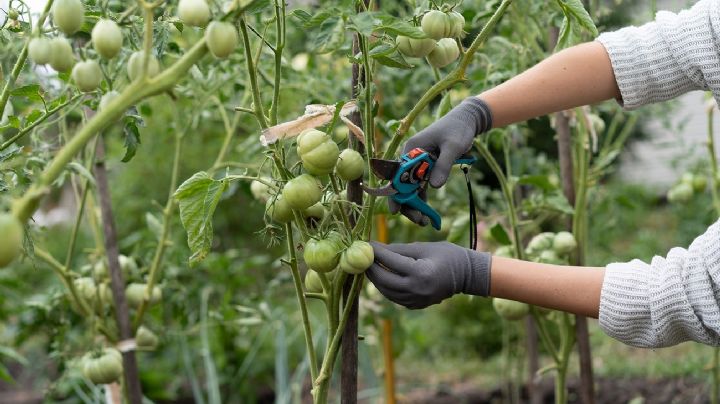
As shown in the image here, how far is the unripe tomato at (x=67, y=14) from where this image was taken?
88 cm

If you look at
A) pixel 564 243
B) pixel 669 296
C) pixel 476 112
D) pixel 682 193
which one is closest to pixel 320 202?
pixel 476 112

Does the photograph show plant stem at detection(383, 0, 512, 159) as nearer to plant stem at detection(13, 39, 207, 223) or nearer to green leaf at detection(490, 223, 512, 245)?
plant stem at detection(13, 39, 207, 223)

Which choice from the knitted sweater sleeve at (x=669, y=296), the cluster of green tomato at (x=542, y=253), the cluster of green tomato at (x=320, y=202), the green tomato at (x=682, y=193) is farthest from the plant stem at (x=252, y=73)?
the green tomato at (x=682, y=193)

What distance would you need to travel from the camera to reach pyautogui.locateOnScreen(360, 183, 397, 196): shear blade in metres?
1.17

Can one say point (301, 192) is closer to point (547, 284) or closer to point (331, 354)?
point (331, 354)

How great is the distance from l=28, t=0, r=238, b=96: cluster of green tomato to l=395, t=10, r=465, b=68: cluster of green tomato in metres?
0.33

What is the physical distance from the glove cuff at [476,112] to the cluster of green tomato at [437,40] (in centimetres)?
14

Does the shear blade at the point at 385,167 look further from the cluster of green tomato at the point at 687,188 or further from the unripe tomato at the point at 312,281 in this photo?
the cluster of green tomato at the point at 687,188

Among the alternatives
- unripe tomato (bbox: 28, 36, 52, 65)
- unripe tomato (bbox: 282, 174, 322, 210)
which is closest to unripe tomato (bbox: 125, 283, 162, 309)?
unripe tomato (bbox: 282, 174, 322, 210)

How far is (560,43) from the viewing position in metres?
1.33

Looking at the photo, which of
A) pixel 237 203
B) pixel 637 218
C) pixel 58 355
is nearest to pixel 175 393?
pixel 237 203

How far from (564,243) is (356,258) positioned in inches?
33.0

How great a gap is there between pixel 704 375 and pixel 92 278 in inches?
88.7

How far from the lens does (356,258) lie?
3.73 ft
